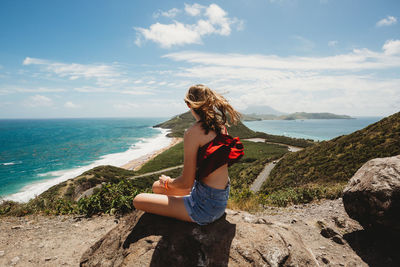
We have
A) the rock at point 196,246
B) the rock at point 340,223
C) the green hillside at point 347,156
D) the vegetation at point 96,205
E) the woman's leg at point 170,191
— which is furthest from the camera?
the green hillside at point 347,156

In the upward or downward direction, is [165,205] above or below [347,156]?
above

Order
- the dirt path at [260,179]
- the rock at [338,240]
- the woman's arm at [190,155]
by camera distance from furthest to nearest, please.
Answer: the dirt path at [260,179], the rock at [338,240], the woman's arm at [190,155]

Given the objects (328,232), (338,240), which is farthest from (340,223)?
(338,240)

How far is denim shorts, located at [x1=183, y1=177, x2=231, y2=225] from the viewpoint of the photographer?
301cm

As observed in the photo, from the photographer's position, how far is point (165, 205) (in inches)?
127

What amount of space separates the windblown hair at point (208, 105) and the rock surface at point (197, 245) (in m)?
1.71

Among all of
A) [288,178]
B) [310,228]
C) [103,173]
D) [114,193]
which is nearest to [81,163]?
[103,173]

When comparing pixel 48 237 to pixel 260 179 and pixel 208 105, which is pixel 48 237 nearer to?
pixel 208 105

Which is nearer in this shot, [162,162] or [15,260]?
[15,260]

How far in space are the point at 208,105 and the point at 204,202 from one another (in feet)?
4.71

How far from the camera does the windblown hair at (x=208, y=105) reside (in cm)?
282

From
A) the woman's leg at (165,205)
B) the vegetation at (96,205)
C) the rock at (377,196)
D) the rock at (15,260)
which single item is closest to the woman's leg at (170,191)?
the woman's leg at (165,205)

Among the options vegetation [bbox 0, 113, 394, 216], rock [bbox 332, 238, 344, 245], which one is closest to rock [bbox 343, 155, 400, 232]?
rock [bbox 332, 238, 344, 245]

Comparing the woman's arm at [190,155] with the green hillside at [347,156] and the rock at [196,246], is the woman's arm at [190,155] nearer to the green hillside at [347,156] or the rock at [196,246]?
the rock at [196,246]
